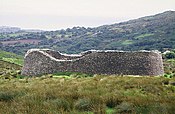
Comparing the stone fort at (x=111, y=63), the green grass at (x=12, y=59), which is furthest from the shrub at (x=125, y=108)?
the green grass at (x=12, y=59)

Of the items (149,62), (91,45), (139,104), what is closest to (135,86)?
(139,104)

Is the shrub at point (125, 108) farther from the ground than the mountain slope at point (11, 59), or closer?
farther from the ground

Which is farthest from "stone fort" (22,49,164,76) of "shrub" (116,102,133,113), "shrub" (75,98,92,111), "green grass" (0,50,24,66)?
"green grass" (0,50,24,66)

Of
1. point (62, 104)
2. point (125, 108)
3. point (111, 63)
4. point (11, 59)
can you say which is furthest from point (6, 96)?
point (11, 59)

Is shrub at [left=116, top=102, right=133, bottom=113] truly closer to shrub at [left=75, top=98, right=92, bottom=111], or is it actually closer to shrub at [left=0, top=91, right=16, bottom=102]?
shrub at [left=75, top=98, right=92, bottom=111]

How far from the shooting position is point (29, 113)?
25.8 ft

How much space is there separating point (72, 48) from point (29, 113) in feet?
449

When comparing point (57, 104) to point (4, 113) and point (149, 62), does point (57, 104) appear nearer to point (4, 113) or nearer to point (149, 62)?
point (4, 113)

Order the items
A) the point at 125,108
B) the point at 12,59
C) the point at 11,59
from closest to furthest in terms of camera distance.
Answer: the point at 125,108 < the point at 11,59 < the point at 12,59

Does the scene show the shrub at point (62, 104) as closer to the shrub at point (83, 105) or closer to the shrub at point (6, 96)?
the shrub at point (83, 105)

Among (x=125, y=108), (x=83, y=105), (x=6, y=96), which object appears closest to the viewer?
(x=125, y=108)

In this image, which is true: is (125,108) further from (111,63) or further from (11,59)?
(11,59)

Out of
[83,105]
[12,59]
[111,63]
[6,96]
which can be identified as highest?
[83,105]

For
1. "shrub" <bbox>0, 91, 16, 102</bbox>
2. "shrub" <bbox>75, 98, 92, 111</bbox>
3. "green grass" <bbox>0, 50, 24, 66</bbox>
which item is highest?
"shrub" <bbox>75, 98, 92, 111</bbox>
